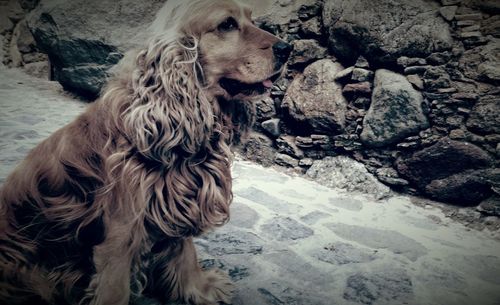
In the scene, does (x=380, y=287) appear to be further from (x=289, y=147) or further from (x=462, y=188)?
(x=289, y=147)

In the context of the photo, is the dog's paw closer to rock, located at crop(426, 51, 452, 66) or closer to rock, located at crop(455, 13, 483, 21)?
rock, located at crop(426, 51, 452, 66)

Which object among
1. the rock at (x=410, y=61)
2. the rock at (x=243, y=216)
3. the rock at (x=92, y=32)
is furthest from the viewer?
the rock at (x=92, y=32)

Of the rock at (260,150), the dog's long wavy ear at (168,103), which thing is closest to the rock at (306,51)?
the rock at (260,150)

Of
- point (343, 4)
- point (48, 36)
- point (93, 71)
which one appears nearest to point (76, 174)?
point (343, 4)

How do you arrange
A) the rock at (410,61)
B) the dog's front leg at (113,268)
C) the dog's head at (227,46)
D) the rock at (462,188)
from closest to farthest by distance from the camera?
the dog's front leg at (113,268), the dog's head at (227,46), the rock at (462,188), the rock at (410,61)

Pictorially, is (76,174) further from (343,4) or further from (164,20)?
(343,4)

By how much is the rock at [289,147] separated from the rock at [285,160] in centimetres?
6

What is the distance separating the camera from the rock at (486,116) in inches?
118

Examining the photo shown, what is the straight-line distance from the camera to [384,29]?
3484 mm

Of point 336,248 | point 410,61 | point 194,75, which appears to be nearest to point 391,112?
point 410,61

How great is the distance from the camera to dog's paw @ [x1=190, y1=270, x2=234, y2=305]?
5.62 ft

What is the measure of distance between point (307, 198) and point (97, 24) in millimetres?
4182

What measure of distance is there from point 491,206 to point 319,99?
1983mm

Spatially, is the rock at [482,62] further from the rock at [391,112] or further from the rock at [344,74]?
the rock at [344,74]
